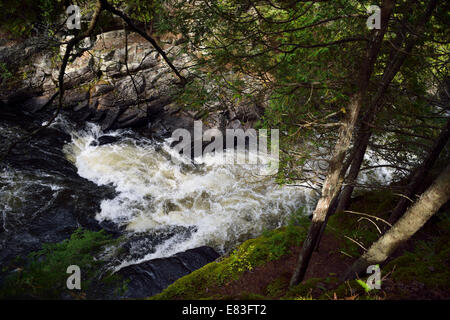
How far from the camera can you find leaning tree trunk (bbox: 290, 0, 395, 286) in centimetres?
335

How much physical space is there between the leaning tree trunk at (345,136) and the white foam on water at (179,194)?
386 centimetres

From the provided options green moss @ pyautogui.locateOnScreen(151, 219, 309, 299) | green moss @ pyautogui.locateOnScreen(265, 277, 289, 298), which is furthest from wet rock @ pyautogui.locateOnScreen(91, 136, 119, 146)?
green moss @ pyautogui.locateOnScreen(265, 277, 289, 298)

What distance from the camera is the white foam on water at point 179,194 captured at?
29.1 feet

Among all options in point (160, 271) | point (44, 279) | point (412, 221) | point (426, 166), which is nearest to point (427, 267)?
point (412, 221)

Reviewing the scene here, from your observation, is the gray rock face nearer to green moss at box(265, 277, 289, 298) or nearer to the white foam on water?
the white foam on water

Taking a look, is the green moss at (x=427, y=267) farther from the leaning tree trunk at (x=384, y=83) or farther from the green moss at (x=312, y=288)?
the leaning tree trunk at (x=384, y=83)

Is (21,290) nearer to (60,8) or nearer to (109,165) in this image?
(60,8)

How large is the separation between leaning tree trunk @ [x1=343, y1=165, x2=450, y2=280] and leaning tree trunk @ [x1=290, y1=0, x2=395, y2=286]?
0.82 meters

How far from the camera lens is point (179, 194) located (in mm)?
10617

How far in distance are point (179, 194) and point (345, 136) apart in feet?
26.5

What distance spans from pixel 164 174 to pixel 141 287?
6228 mm

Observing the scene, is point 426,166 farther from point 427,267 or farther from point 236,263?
point 236,263

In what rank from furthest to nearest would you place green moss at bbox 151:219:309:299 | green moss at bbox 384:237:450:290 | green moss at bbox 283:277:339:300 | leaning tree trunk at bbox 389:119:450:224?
green moss at bbox 151:219:309:299 → leaning tree trunk at bbox 389:119:450:224 → green moss at bbox 283:277:339:300 → green moss at bbox 384:237:450:290

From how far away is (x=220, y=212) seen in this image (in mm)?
9836
